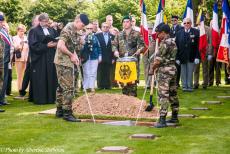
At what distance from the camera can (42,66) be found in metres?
16.4

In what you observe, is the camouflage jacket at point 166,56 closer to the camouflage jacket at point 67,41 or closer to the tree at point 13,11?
the camouflage jacket at point 67,41

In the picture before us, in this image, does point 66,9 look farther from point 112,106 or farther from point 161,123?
point 161,123

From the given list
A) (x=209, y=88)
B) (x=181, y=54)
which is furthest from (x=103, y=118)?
(x=209, y=88)

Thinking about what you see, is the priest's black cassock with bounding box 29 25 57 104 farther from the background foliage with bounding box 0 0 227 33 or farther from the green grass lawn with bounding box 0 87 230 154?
the background foliage with bounding box 0 0 227 33

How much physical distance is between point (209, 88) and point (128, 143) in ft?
38.4

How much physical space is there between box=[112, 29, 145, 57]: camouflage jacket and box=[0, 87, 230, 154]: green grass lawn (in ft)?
8.81

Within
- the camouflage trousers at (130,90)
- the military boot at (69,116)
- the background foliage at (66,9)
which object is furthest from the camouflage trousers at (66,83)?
the background foliage at (66,9)

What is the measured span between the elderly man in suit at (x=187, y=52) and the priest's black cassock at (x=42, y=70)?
4885mm

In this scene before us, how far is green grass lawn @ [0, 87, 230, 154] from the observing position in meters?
9.15

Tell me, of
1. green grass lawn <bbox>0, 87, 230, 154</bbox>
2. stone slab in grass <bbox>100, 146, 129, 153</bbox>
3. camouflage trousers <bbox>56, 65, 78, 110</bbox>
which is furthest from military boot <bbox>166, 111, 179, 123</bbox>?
stone slab in grass <bbox>100, 146, 129, 153</bbox>

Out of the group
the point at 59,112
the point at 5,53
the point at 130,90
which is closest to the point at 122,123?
the point at 59,112

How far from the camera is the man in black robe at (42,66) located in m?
16.2

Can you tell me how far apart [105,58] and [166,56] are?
959 centimetres

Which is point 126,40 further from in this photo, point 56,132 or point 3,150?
point 3,150
